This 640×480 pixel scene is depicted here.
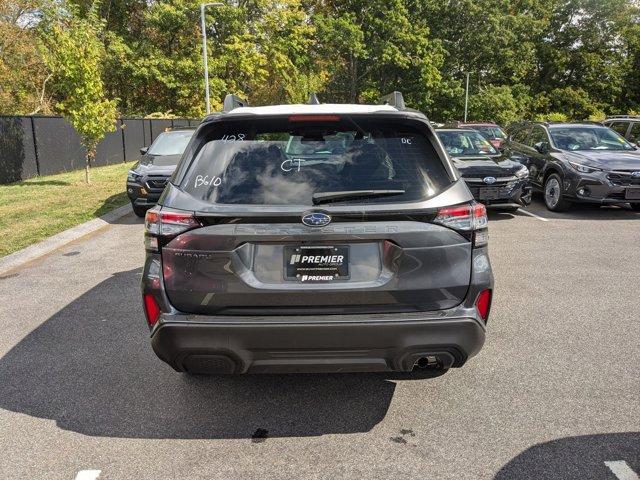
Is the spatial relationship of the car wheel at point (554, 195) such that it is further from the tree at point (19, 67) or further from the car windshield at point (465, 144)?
the tree at point (19, 67)

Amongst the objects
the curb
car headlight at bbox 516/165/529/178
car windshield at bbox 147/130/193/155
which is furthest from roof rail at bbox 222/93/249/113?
car windshield at bbox 147/130/193/155

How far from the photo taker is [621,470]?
266 centimetres

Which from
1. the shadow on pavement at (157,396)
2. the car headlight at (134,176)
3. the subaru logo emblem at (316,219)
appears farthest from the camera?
the car headlight at (134,176)

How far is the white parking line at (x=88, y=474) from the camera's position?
269 cm

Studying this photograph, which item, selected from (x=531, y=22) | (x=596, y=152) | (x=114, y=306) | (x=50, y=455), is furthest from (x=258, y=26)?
(x=50, y=455)

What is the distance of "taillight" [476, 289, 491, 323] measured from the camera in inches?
115

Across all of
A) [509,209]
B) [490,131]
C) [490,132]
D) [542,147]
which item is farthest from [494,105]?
[509,209]

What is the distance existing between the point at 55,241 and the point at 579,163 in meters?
8.97

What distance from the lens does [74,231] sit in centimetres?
897

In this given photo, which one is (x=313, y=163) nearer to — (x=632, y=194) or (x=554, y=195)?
A: (x=632, y=194)

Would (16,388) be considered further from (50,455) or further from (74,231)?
(74,231)

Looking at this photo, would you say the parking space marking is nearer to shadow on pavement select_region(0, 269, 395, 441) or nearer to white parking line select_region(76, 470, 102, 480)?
shadow on pavement select_region(0, 269, 395, 441)

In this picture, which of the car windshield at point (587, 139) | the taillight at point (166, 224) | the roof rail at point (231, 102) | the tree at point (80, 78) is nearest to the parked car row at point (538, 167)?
the car windshield at point (587, 139)

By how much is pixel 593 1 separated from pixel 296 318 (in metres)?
62.2
